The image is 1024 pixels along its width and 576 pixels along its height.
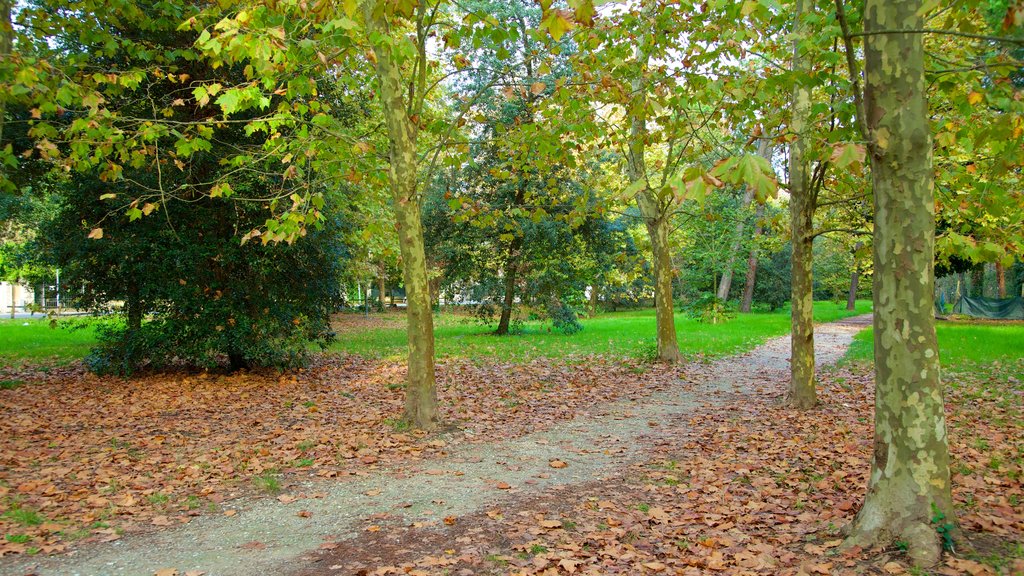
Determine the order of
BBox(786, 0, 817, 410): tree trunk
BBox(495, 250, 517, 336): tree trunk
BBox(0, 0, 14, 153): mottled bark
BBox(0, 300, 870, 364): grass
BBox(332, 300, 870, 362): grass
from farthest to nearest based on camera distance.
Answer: BBox(495, 250, 517, 336): tree trunk < BBox(332, 300, 870, 362): grass < BBox(0, 300, 870, 364): grass < BBox(786, 0, 817, 410): tree trunk < BBox(0, 0, 14, 153): mottled bark

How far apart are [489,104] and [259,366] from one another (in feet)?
34.9

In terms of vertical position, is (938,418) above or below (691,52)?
below

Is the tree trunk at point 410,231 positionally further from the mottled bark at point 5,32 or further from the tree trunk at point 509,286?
the tree trunk at point 509,286

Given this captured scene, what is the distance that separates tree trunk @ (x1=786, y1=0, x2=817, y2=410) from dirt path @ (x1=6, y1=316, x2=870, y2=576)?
→ 1.84 m

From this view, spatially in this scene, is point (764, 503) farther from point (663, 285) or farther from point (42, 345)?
point (42, 345)

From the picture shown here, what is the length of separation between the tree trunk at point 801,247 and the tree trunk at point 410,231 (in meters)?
5.01

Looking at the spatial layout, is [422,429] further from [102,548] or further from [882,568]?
[882,568]

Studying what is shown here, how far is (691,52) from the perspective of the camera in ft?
29.2

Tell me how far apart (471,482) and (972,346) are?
15855 mm

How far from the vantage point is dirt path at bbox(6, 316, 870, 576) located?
4145 mm

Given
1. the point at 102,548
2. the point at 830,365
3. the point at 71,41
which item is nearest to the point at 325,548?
the point at 102,548

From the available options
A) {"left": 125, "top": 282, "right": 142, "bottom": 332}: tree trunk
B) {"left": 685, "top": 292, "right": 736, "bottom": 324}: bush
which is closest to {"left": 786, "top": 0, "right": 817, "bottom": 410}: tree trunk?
{"left": 685, "top": 292, "right": 736, "bottom": 324}: bush

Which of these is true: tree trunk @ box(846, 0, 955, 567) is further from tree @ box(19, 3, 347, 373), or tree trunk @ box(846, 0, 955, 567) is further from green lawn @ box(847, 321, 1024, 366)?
green lawn @ box(847, 321, 1024, 366)

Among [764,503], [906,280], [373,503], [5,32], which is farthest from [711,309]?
[5,32]
